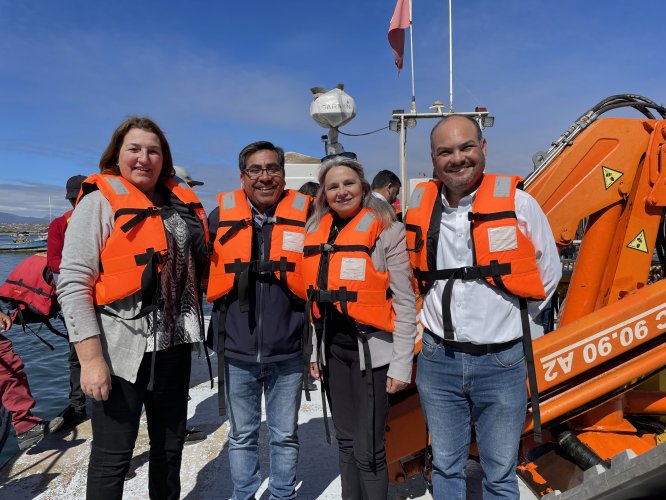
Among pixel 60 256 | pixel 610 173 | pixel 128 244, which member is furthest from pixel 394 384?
pixel 60 256

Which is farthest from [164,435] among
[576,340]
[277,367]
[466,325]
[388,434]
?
[576,340]

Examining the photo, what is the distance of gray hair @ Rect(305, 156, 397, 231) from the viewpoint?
2.12 metres

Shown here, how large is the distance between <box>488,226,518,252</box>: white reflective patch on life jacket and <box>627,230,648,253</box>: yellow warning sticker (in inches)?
48.4

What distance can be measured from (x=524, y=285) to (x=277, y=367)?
125 centimetres

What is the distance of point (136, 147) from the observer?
1.93m

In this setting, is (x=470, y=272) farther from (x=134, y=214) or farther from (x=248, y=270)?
(x=134, y=214)

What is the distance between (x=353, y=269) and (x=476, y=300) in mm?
568

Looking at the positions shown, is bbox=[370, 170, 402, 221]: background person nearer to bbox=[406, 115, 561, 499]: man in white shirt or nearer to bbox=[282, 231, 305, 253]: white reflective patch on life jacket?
bbox=[282, 231, 305, 253]: white reflective patch on life jacket

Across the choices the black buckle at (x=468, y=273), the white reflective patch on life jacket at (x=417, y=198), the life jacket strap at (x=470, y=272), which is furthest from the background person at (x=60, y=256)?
the black buckle at (x=468, y=273)

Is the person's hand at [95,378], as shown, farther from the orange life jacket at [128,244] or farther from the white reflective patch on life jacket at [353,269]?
the white reflective patch on life jacket at [353,269]

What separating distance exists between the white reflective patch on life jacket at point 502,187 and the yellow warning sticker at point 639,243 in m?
→ 1.23

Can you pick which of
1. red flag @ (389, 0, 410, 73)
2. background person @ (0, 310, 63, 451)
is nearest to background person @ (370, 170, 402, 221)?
background person @ (0, 310, 63, 451)

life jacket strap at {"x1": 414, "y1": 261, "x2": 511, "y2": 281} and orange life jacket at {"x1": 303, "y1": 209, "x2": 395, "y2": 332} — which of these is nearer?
life jacket strap at {"x1": 414, "y1": 261, "x2": 511, "y2": 281}

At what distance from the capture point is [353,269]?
6.72 feet
